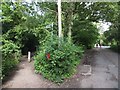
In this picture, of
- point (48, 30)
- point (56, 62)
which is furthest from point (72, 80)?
point (48, 30)

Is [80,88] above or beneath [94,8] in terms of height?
beneath

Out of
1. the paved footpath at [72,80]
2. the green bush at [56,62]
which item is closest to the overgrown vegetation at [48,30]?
the green bush at [56,62]

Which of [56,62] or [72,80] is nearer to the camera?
[56,62]

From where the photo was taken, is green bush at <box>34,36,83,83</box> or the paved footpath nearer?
the paved footpath

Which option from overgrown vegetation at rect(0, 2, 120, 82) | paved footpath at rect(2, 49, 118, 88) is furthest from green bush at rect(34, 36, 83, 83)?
paved footpath at rect(2, 49, 118, 88)

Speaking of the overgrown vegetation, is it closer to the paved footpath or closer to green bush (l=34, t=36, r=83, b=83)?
green bush (l=34, t=36, r=83, b=83)

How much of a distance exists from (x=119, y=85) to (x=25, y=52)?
335 inches

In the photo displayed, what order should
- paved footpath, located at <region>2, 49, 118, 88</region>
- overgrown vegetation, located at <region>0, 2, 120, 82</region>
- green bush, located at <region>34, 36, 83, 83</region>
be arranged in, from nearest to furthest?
paved footpath, located at <region>2, 49, 118, 88</region> < green bush, located at <region>34, 36, 83, 83</region> < overgrown vegetation, located at <region>0, 2, 120, 82</region>

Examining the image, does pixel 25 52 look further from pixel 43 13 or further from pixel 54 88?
pixel 54 88

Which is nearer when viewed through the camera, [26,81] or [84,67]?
[26,81]

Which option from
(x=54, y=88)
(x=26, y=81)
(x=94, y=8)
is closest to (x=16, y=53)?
(x=26, y=81)

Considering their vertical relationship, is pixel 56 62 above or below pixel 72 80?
above

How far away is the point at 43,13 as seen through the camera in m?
14.2

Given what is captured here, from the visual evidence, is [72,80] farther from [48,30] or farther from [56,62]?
[48,30]
